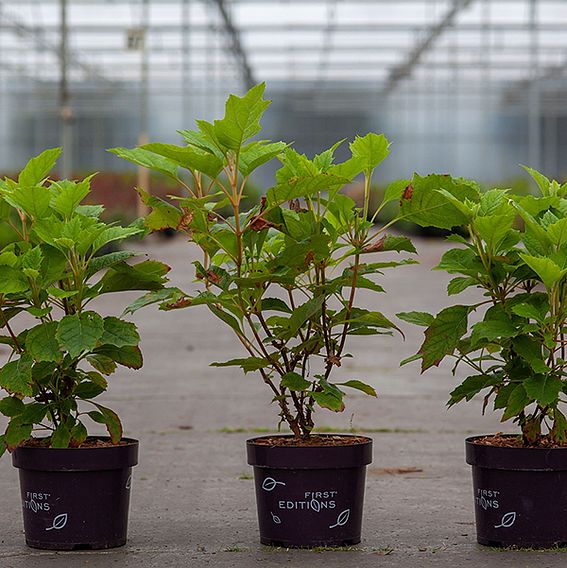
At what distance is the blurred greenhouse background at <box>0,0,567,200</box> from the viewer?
116ft

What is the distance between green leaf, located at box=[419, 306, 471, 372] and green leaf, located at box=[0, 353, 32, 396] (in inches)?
42.4

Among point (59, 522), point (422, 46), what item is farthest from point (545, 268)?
point (422, 46)

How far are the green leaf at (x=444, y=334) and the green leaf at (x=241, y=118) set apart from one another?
29.2 inches

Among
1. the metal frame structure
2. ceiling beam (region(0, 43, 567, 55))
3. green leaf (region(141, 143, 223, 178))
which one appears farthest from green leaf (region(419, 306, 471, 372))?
ceiling beam (region(0, 43, 567, 55))

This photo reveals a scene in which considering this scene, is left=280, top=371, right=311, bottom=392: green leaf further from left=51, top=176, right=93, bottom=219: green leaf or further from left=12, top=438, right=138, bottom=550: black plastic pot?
left=51, top=176, right=93, bottom=219: green leaf

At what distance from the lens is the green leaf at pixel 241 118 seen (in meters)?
2.89

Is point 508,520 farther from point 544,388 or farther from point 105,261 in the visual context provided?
point 105,261

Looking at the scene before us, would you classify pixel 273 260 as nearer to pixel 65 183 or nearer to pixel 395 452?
pixel 65 183

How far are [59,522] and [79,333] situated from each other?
57cm

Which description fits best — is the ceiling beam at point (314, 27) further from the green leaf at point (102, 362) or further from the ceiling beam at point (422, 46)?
the green leaf at point (102, 362)

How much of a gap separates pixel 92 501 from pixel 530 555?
121 cm

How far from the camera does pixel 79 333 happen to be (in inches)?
117

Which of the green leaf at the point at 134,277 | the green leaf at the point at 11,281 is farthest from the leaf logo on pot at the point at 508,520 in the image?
the green leaf at the point at 11,281

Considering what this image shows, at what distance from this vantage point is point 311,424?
330cm
